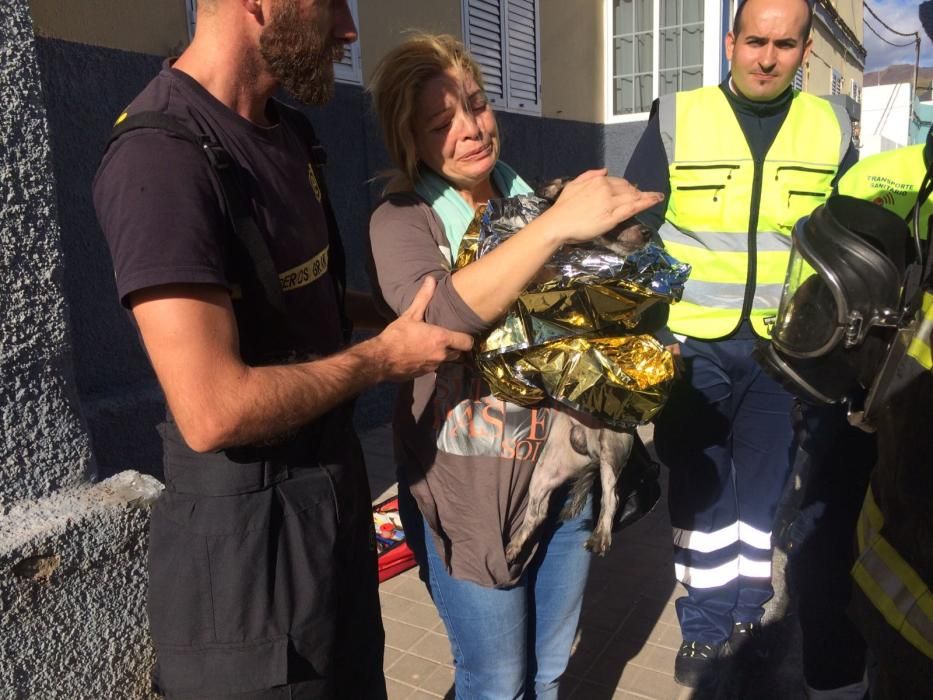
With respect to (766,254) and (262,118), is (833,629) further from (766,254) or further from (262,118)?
(262,118)

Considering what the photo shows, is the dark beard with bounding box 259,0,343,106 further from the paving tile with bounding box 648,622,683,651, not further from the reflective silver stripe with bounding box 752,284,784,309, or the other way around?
the paving tile with bounding box 648,622,683,651

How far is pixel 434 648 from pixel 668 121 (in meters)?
2.48

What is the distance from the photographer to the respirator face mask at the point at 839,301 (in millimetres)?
1538

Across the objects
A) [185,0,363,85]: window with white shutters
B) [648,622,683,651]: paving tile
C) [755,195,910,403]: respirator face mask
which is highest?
[185,0,363,85]: window with white shutters

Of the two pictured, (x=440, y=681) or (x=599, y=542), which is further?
(x=440, y=681)

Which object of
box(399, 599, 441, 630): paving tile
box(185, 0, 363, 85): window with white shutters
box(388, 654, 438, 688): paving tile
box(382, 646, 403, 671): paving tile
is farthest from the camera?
box(185, 0, 363, 85): window with white shutters

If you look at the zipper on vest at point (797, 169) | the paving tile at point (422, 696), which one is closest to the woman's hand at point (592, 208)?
the zipper on vest at point (797, 169)

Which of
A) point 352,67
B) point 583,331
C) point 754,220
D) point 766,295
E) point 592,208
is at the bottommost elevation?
point 766,295

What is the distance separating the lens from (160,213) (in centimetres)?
132

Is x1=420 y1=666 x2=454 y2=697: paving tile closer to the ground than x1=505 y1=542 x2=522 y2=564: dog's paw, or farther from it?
closer to the ground

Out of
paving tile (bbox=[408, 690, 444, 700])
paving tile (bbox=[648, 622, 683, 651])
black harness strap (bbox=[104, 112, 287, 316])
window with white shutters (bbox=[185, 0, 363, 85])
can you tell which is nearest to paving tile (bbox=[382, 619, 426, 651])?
paving tile (bbox=[408, 690, 444, 700])

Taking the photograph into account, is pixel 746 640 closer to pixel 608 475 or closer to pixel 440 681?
pixel 440 681

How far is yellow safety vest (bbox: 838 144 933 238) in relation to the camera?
223 cm

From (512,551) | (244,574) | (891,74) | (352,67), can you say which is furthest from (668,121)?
(891,74)
